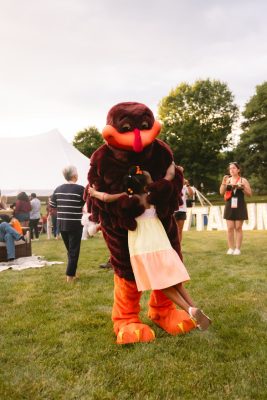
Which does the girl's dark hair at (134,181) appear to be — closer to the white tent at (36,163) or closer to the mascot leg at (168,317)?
the mascot leg at (168,317)

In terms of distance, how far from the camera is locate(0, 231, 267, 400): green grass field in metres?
2.67

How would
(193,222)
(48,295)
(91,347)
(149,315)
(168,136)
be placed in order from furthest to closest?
(168,136)
(193,222)
(48,295)
(149,315)
(91,347)

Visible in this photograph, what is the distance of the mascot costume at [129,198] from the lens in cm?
351

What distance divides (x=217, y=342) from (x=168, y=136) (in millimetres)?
38633

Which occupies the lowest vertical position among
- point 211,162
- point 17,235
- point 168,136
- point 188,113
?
point 17,235

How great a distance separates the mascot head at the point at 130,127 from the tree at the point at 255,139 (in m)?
38.7

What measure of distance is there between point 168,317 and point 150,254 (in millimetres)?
785

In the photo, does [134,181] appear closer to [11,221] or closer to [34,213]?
[11,221]

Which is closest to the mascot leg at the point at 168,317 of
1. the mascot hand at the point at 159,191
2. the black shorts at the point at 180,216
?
the mascot hand at the point at 159,191

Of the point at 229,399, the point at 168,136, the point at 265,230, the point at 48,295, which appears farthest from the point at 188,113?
the point at 229,399

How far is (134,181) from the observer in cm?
351

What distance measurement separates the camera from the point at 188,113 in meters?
42.8

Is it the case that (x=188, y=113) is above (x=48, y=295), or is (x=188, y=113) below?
above

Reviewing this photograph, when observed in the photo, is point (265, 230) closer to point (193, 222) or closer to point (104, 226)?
point (193, 222)
